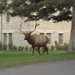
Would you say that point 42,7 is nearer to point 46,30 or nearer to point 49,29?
point 49,29

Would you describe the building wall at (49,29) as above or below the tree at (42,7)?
below

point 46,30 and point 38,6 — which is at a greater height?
point 38,6

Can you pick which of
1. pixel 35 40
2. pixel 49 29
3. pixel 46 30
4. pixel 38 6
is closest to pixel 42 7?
pixel 38 6

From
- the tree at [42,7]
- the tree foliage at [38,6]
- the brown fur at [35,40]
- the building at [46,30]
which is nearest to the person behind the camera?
the tree foliage at [38,6]

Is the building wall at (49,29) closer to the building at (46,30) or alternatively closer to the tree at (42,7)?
the building at (46,30)

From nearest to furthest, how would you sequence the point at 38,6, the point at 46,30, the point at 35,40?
1. the point at 38,6
2. the point at 35,40
3. the point at 46,30

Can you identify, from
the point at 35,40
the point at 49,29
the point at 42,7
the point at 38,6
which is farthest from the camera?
the point at 49,29

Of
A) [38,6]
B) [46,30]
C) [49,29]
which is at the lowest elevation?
[46,30]

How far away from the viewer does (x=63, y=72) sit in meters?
14.7

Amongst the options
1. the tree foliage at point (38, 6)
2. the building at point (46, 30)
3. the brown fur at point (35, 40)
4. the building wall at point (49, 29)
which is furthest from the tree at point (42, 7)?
the building wall at point (49, 29)

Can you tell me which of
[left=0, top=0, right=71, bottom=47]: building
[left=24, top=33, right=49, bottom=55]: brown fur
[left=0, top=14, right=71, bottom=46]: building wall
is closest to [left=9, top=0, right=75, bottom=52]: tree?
[left=24, top=33, right=49, bottom=55]: brown fur

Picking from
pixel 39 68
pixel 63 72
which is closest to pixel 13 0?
pixel 39 68

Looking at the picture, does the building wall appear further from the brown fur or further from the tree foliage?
the brown fur

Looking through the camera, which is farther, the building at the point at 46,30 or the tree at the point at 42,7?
the building at the point at 46,30
